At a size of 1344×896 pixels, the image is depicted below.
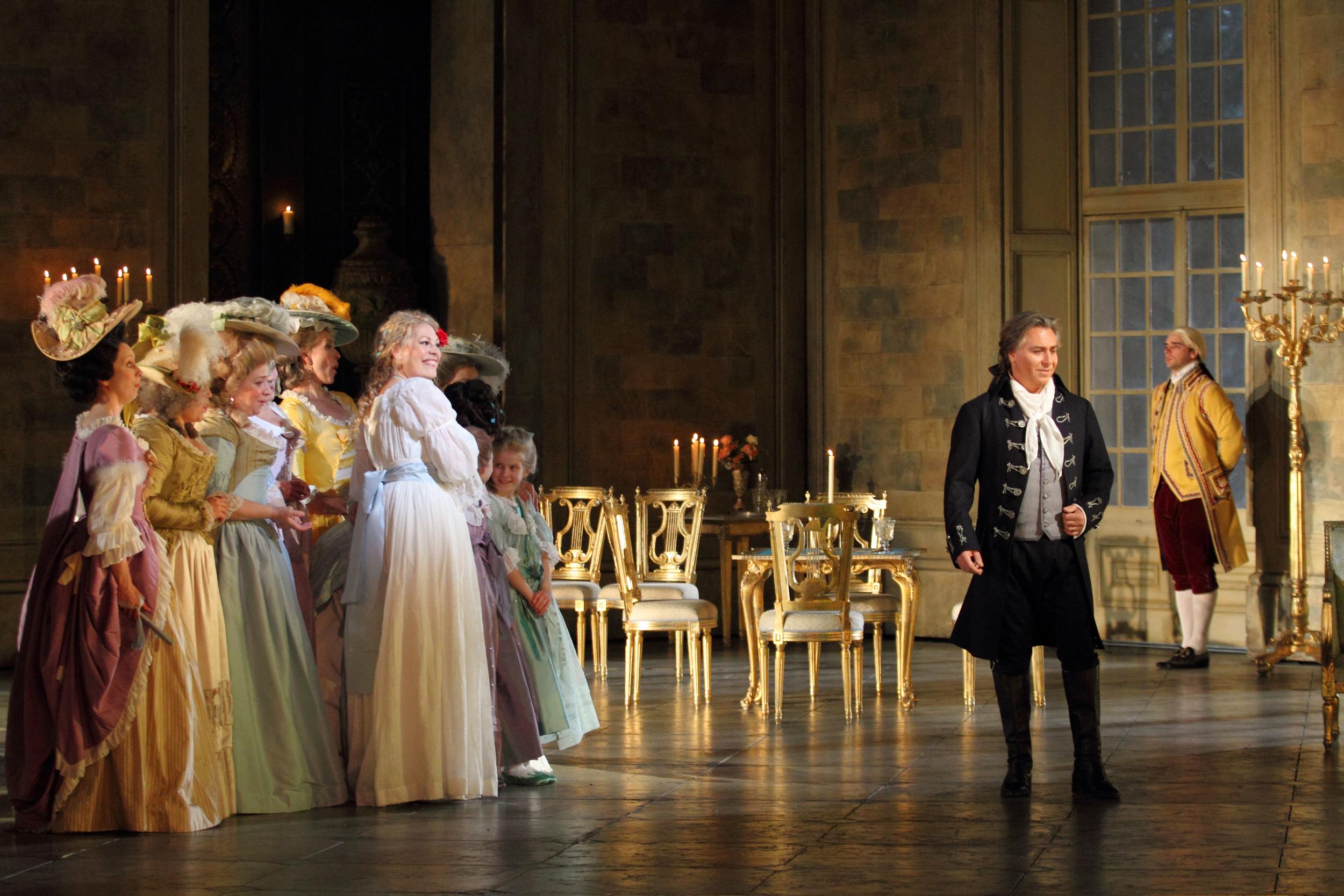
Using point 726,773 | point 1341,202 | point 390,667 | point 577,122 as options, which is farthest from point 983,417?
point 577,122

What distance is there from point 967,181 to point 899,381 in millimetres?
1208

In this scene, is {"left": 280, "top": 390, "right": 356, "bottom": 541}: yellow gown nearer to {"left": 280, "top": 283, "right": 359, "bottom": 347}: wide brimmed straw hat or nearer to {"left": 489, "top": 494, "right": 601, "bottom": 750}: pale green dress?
{"left": 280, "top": 283, "right": 359, "bottom": 347}: wide brimmed straw hat

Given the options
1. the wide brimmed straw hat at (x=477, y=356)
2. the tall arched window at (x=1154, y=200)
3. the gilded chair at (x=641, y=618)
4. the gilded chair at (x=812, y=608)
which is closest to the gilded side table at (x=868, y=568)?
the gilded chair at (x=812, y=608)

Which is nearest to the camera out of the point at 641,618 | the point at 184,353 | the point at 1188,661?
the point at 184,353

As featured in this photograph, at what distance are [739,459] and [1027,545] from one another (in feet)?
15.9

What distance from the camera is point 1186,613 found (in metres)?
8.72

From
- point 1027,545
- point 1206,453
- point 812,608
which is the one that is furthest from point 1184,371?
point 1027,545

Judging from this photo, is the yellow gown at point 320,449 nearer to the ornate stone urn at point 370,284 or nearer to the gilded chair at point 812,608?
the gilded chair at point 812,608

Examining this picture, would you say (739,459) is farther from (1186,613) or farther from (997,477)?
(997,477)

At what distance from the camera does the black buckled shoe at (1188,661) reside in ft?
28.0

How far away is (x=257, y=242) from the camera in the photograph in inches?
442

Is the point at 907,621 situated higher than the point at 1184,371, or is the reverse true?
the point at 1184,371

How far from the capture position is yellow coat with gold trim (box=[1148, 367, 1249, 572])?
28.5 feet

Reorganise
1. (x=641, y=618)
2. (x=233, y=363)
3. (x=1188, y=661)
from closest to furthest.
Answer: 1. (x=233, y=363)
2. (x=641, y=618)
3. (x=1188, y=661)
